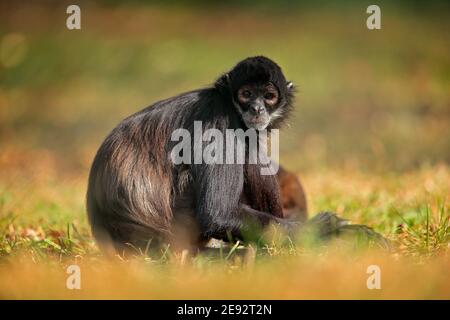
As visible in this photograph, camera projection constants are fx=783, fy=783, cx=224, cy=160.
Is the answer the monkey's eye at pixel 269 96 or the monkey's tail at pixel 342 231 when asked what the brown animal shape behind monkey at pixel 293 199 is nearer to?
the monkey's tail at pixel 342 231

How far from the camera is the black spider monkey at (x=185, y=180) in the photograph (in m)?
6.18

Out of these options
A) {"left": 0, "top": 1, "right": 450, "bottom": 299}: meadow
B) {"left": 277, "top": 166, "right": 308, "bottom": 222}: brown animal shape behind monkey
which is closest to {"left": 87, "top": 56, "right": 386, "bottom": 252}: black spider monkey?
{"left": 0, "top": 1, "right": 450, "bottom": 299}: meadow

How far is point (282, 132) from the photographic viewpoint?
7.20m

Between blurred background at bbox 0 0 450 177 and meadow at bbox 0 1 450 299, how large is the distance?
0.17ft

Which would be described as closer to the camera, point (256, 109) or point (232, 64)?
point (256, 109)

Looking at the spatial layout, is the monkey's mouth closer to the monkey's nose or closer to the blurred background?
the monkey's nose

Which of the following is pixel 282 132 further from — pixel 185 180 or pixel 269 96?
pixel 185 180

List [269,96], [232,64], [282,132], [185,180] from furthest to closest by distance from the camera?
[232,64], [282,132], [269,96], [185,180]

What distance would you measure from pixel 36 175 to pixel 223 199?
579 centimetres

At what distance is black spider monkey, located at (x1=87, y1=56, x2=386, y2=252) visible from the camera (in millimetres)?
6180

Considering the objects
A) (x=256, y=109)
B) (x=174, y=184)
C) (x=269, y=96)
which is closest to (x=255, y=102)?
(x=256, y=109)

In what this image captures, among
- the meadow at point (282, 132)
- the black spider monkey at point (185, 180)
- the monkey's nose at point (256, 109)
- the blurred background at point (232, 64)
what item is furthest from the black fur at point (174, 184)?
the blurred background at point (232, 64)

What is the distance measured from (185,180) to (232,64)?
1245cm

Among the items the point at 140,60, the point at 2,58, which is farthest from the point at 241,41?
the point at 2,58
